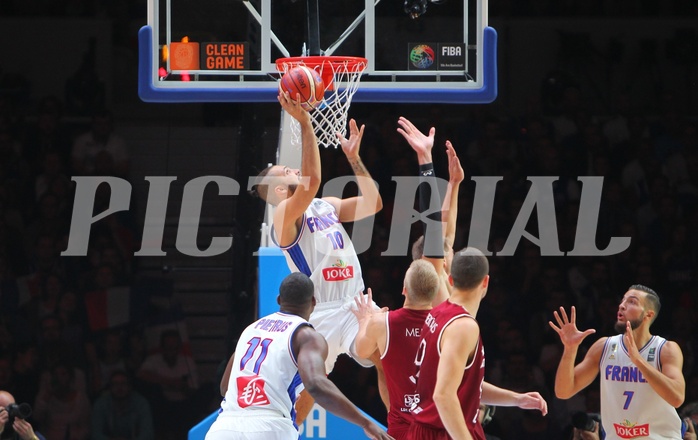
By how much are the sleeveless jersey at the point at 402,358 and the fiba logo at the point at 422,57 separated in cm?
201

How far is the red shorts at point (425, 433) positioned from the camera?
5500 mm

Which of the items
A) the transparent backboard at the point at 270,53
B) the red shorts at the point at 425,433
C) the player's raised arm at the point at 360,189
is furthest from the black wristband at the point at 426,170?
the red shorts at the point at 425,433

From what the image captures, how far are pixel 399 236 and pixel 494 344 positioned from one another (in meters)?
1.39

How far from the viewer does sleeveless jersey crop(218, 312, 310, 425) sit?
18.1 ft

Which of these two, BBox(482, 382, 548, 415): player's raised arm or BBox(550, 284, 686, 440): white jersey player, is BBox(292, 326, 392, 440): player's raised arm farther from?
BBox(550, 284, 686, 440): white jersey player

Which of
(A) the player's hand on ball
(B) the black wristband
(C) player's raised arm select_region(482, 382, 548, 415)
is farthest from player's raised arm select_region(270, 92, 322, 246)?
(C) player's raised arm select_region(482, 382, 548, 415)

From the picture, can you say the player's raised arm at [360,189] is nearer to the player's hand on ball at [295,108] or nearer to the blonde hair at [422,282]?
the player's hand on ball at [295,108]

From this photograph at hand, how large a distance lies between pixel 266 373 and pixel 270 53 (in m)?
2.54

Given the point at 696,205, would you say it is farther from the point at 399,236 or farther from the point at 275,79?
the point at 275,79

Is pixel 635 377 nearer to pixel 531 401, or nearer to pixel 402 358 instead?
pixel 531 401

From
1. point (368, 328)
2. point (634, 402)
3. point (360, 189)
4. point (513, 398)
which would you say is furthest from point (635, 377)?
point (360, 189)

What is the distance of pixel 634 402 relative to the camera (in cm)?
694

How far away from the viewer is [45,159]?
11.4 metres

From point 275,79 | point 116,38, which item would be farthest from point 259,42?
point 116,38
